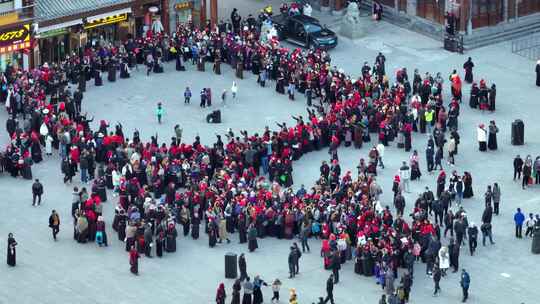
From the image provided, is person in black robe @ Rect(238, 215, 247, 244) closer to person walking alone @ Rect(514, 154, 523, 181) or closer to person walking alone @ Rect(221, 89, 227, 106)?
person walking alone @ Rect(514, 154, 523, 181)

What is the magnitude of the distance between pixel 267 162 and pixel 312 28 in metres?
18.4

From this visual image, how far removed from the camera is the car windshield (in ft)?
344

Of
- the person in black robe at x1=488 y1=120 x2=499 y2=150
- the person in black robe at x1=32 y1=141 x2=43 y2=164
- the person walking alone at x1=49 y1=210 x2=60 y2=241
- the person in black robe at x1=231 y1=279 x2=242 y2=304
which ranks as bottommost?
the person in black robe at x1=231 y1=279 x2=242 y2=304

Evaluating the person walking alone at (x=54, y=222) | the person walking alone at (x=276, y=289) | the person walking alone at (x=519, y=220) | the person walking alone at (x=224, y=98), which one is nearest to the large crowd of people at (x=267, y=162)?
the person walking alone at (x=519, y=220)

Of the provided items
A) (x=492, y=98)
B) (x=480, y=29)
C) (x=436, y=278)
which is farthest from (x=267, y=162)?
(x=480, y=29)

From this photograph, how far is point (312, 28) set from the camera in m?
105

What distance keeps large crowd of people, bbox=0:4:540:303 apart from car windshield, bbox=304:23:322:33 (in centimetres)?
155

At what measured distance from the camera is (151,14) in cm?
10619

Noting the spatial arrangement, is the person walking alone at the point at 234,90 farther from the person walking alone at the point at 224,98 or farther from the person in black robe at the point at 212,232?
the person in black robe at the point at 212,232

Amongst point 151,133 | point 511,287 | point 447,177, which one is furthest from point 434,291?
point 151,133

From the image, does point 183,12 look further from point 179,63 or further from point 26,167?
point 26,167

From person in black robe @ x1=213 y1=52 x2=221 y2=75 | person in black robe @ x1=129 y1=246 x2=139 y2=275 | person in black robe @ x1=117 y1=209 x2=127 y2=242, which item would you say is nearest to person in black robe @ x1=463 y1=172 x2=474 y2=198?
person in black robe @ x1=117 y1=209 x2=127 y2=242

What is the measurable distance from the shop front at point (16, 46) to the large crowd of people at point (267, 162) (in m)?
1.99

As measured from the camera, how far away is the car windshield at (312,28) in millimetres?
104812
